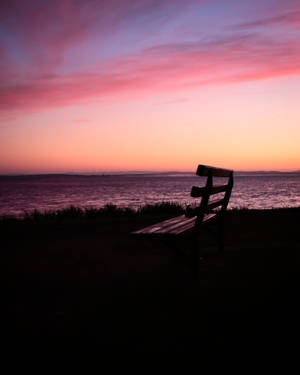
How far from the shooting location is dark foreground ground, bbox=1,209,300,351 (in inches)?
108

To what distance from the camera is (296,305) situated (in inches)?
127

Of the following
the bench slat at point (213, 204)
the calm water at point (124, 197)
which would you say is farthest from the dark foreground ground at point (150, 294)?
the calm water at point (124, 197)

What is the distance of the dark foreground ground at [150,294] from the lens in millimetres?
2740

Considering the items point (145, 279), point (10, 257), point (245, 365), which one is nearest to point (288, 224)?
point (145, 279)

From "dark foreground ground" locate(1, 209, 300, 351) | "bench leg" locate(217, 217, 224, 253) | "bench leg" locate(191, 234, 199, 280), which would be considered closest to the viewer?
"dark foreground ground" locate(1, 209, 300, 351)

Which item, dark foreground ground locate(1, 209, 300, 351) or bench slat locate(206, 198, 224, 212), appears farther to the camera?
bench slat locate(206, 198, 224, 212)

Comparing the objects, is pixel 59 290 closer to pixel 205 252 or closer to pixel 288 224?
pixel 205 252

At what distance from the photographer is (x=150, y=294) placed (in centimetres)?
370

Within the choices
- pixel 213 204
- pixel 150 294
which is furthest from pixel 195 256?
pixel 213 204

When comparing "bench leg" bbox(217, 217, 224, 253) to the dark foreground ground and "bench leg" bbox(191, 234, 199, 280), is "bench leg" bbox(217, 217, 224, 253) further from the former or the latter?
"bench leg" bbox(191, 234, 199, 280)

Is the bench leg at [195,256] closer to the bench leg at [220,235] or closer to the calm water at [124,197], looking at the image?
the bench leg at [220,235]

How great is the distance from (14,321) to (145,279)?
1.66m

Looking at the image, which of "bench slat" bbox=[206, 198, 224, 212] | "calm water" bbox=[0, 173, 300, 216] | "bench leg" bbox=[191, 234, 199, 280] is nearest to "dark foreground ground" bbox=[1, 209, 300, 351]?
"bench leg" bbox=[191, 234, 199, 280]

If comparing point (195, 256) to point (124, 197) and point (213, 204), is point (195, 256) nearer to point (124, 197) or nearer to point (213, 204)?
point (213, 204)
